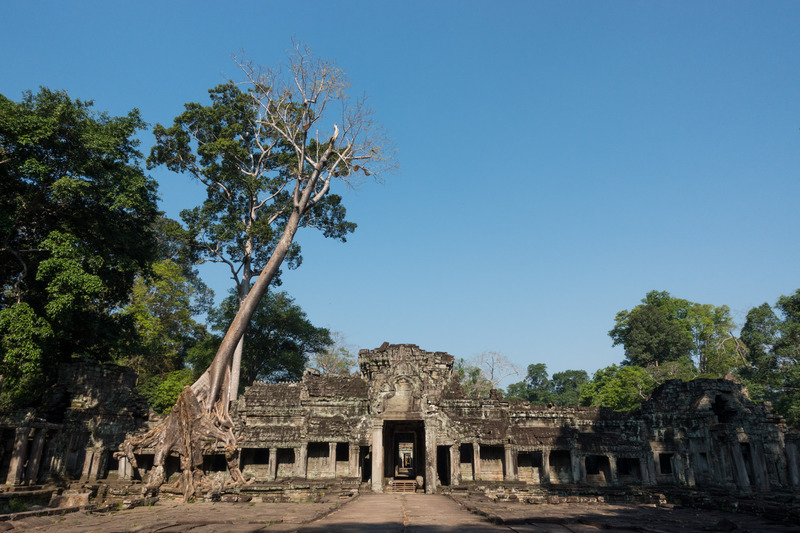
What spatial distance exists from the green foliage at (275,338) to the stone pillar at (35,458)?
1735 cm

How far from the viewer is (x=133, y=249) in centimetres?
2256

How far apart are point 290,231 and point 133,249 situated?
7.52 m

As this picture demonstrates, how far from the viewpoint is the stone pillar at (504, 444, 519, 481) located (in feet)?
70.2

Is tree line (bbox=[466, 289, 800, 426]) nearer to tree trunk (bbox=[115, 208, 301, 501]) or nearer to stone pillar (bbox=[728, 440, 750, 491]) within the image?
stone pillar (bbox=[728, 440, 750, 491])

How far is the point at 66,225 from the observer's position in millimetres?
21203

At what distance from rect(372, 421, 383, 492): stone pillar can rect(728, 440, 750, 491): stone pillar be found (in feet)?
53.7

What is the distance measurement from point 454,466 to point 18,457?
17361 mm

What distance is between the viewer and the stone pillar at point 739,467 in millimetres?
21391

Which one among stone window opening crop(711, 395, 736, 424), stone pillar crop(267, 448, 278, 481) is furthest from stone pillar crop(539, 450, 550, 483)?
stone pillar crop(267, 448, 278, 481)

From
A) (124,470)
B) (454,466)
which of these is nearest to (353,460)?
(454,466)

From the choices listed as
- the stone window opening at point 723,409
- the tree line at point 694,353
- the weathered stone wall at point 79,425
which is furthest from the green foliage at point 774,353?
the weathered stone wall at point 79,425

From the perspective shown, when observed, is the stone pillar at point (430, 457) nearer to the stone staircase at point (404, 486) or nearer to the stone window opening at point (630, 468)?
the stone staircase at point (404, 486)

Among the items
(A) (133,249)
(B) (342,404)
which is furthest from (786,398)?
(A) (133,249)

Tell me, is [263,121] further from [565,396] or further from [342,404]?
[565,396]
